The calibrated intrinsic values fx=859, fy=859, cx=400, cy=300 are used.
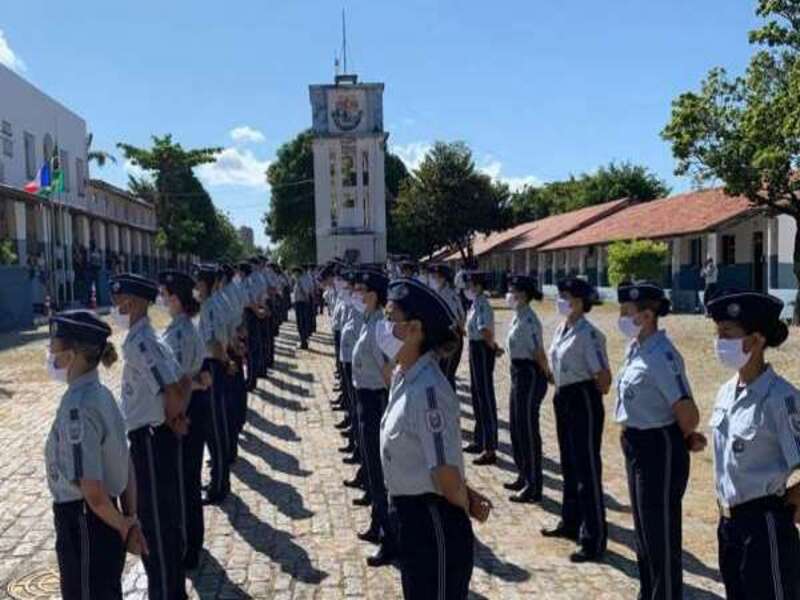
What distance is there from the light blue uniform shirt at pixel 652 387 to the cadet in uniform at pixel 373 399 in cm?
189

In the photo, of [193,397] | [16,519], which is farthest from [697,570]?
[16,519]

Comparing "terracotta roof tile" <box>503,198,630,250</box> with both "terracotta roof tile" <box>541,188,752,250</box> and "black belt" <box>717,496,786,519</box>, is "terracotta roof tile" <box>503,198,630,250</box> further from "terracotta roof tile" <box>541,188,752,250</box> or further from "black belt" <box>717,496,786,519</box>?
"black belt" <box>717,496,786,519</box>

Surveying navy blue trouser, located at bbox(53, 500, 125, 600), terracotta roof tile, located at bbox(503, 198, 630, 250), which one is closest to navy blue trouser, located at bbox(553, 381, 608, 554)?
navy blue trouser, located at bbox(53, 500, 125, 600)

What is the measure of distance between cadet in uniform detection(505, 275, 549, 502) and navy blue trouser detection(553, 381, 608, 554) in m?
1.05

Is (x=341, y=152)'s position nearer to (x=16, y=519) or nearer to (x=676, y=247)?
(x=676, y=247)

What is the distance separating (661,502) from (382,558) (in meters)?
2.19

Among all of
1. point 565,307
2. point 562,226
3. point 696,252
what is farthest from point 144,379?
point 562,226

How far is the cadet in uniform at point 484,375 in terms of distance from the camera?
9.03 metres

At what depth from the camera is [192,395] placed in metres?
6.24

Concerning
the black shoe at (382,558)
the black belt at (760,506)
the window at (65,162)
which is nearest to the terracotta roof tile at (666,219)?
the black shoe at (382,558)

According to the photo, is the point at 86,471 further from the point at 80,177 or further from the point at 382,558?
the point at 80,177

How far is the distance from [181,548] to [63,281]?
32.2 m

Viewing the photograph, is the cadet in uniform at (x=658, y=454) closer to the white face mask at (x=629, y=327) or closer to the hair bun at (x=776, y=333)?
the white face mask at (x=629, y=327)

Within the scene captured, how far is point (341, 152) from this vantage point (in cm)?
4825
